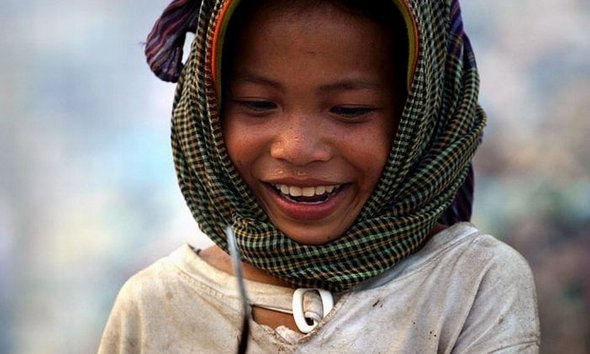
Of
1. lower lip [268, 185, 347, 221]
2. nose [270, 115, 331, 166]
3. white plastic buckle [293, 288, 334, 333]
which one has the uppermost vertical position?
nose [270, 115, 331, 166]

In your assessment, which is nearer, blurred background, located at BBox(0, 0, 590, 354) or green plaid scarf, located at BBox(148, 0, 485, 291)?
green plaid scarf, located at BBox(148, 0, 485, 291)

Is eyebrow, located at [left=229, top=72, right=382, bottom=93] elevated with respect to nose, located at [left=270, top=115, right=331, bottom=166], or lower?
elevated

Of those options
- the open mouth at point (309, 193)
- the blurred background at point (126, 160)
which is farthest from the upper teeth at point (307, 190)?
the blurred background at point (126, 160)

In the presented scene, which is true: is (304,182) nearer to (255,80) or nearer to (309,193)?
(309,193)

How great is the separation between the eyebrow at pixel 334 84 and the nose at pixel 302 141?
5cm

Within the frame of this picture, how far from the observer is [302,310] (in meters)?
1.59

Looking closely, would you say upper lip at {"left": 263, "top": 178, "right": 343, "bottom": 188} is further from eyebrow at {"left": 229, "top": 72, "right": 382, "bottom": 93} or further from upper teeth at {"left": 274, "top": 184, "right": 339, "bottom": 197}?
eyebrow at {"left": 229, "top": 72, "right": 382, "bottom": 93}

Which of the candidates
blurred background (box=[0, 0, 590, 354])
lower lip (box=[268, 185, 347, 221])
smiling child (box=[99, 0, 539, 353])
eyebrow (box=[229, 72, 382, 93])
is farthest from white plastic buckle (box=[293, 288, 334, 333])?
blurred background (box=[0, 0, 590, 354])

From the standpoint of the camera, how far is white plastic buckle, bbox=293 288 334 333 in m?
1.58

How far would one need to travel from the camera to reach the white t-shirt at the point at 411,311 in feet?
5.06

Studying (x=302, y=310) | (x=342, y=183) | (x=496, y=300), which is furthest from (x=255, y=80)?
(x=496, y=300)

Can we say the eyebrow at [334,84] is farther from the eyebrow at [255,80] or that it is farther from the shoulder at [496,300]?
the shoulder at [496,300]

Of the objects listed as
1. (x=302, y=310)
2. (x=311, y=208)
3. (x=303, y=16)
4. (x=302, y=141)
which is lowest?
(x=302, y=310)

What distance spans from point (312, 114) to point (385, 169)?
15 cm
